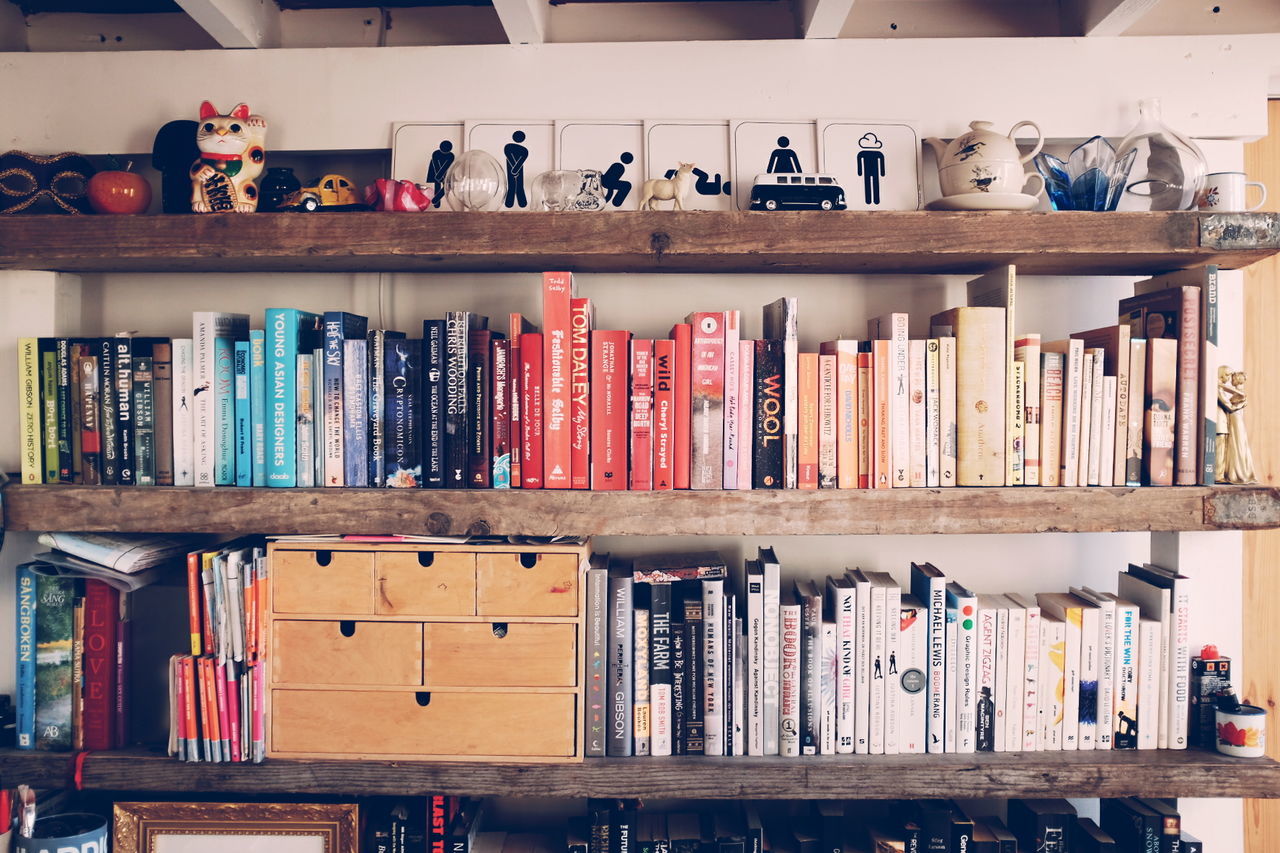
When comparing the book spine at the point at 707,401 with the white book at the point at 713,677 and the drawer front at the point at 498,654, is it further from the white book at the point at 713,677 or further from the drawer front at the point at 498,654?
the drawer front at the point at 498,654

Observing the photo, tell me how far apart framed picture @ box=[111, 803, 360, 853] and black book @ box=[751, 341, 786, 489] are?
36.2 inches

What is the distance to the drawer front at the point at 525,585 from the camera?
1.37 meters

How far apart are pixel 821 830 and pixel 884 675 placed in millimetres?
333

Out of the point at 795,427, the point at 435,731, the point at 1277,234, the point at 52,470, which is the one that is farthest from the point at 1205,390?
the point at 52,470

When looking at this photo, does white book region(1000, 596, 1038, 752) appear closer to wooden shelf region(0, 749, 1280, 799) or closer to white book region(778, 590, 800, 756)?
wooden shelf region(0, 749, 1280, 799)

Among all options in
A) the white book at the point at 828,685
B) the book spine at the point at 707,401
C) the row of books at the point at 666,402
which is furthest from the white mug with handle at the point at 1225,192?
the white book at the point at 828,685

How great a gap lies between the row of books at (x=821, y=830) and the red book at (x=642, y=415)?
1.97 ft

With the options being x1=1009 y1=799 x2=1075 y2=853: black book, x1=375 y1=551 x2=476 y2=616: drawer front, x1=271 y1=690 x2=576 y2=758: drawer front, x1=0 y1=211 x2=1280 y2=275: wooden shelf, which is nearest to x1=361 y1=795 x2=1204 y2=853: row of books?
x1=1009 y1=799 x2=1075 y2=853: black book

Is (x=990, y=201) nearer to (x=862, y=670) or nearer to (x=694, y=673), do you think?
(x=862, y=670)

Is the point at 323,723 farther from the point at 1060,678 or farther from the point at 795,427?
the point at 1060,678

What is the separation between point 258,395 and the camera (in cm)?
140

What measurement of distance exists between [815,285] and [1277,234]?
2.47 ft

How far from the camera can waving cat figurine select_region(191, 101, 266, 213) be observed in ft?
4.63

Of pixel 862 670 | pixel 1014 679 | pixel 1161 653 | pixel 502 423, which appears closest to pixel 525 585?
pixel 502 423
